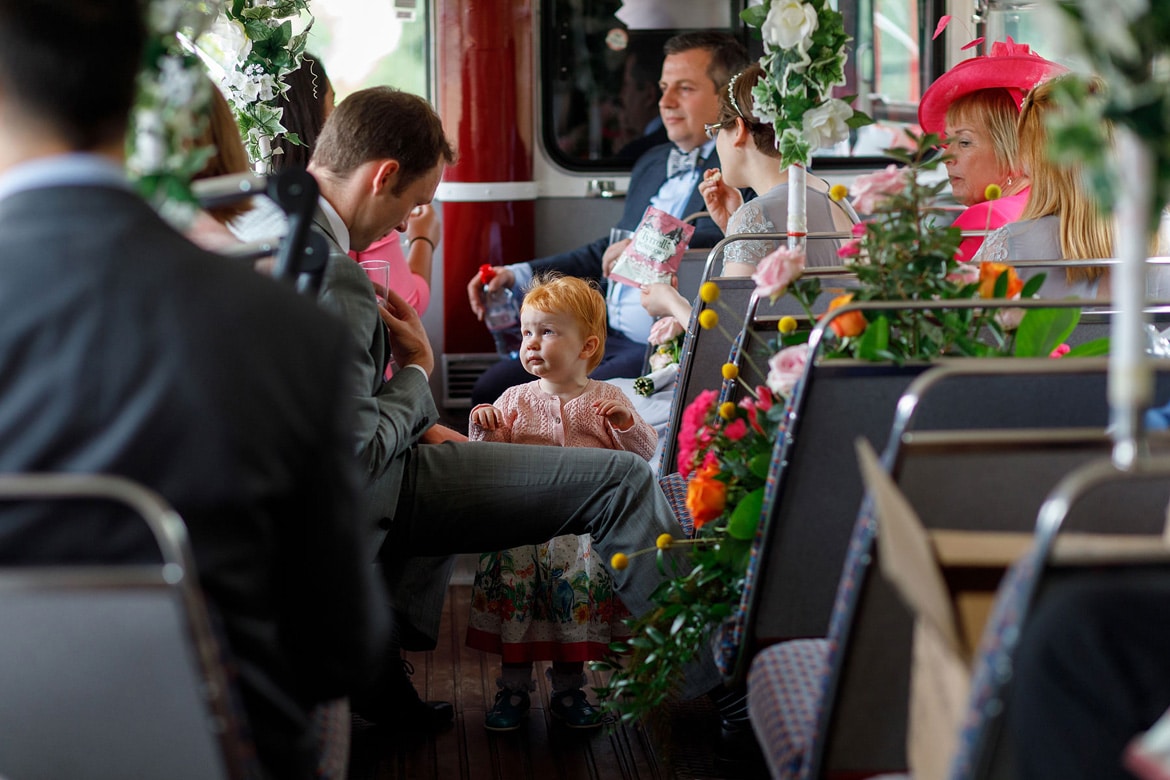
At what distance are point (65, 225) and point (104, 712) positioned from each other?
0.44m

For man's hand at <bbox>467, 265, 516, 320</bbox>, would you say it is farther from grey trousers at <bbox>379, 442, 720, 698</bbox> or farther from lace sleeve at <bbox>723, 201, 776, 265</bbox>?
grey trousers at <bbox>379, 442, 720, 698</bbox>

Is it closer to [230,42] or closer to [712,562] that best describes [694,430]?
[712,562]

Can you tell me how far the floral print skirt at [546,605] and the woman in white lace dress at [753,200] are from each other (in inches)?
32.5

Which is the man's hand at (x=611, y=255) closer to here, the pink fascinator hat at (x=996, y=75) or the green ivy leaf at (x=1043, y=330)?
the pink fascinator hat at (x=996, y=75)

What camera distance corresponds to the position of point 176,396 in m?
1.11

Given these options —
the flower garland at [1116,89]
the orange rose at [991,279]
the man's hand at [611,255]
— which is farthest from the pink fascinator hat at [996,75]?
the flower garland at [1116,89]

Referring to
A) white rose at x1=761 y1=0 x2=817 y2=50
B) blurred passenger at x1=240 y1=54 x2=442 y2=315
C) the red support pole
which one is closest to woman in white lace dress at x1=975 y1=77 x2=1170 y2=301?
white rose at x1=761 y1=0 x2=817 y2=50

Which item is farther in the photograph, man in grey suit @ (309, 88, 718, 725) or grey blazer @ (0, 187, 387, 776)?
man in grey suit @ (309, 88, 718, 725)

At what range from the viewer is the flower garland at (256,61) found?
3.14 metres

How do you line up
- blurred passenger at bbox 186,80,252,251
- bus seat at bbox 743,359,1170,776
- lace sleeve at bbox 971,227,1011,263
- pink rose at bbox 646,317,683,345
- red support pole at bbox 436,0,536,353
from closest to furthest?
bus seat at bbox 743,359,1170,776 < blurred passenger at bbox 186,80,252,251 < lace sleeve at bbox 971,227,1011,263 < pink rose at bbox 646,317,683,345 < red support pole at bbox 436,0,536,353

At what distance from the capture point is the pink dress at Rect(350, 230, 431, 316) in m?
3.76

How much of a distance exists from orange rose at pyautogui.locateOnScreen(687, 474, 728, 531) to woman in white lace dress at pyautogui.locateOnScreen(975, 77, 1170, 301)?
1.04 meters

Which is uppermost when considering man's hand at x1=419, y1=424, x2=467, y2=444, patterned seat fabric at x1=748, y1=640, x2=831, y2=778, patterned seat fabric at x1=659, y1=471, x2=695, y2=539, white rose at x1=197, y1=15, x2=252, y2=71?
white rose at x1=197, y1=15, x2=252, y2=71

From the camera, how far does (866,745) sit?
153cm
